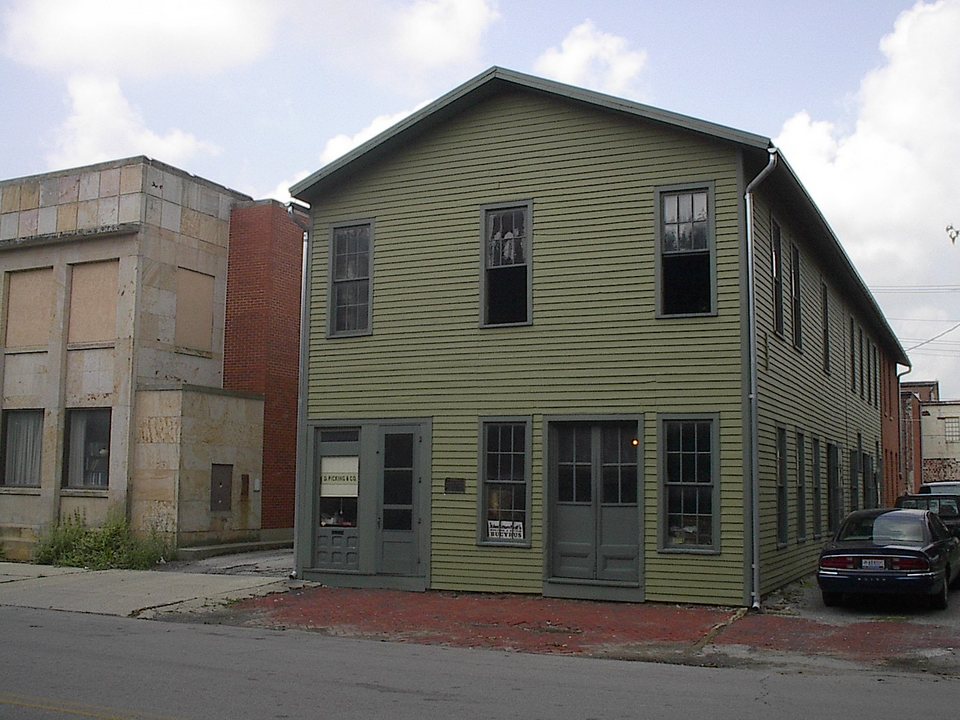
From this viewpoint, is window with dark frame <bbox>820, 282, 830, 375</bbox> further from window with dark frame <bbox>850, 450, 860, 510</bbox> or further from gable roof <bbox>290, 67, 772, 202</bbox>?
gable roof <bbox>290, 67, 772, 202</bbox>

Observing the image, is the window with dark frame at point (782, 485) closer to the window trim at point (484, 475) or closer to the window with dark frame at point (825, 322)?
the window trim at point (484, 475)

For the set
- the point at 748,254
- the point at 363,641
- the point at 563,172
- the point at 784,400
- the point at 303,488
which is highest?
the point at 563,172

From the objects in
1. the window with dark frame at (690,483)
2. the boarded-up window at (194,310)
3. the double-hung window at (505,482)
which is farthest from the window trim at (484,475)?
the boarded-up window at (194,310)

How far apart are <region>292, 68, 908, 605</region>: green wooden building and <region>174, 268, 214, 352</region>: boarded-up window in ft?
18.7

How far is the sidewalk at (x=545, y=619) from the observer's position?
1180 cm

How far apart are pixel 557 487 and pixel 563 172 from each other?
16.7 ft

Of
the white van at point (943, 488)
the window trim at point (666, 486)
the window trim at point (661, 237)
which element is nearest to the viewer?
the window trim at point (666, 486)

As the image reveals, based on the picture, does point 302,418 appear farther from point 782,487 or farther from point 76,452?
point 782,487

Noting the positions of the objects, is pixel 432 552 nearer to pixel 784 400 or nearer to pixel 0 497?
pixel 784 400

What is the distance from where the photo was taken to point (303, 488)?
1806 cm

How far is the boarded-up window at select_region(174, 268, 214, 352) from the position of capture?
23.0 metres

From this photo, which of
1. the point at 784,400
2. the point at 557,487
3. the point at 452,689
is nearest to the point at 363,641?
the point at 452,689

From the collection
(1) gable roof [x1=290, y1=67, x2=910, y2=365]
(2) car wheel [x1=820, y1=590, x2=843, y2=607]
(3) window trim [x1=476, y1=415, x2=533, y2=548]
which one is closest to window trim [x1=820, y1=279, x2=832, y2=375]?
(1) gable roof [x1=290, y1=67, x2=910, y2=365]

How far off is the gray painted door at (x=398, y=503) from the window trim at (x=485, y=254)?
7.69 ft
